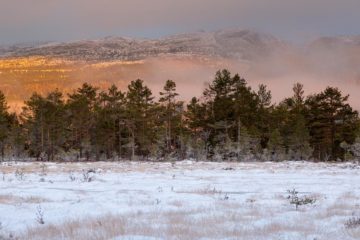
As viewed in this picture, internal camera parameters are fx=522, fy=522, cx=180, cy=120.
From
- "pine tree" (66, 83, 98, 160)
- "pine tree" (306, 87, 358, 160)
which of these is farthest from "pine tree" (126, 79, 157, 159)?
"pine tree" (306, 87, 358, 160)

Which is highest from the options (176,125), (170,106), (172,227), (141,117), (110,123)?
(170,106)

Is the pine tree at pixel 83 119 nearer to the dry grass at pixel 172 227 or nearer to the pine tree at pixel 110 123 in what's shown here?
the pine tree at pixel 110 123

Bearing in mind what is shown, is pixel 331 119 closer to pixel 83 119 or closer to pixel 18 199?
pixel 83 119

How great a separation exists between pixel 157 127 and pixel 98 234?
2272 inches

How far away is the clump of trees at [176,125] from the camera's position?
202ft

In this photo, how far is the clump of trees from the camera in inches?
2429

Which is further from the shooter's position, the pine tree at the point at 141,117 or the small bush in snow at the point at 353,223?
the pine tree at the point at 141,117

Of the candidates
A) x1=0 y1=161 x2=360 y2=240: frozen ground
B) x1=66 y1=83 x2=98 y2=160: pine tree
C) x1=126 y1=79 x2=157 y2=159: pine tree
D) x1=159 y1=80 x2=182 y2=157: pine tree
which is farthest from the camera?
x1=159 y1=80 x2=182 y2=157: pine tree

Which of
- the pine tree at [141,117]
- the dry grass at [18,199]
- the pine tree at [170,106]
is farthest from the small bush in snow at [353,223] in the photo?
the pine tree at [170,106]

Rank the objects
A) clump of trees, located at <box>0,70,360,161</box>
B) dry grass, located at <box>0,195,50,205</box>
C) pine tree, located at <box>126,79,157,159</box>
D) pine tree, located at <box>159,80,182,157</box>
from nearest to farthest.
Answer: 1. dry grass, located at <box>0,195,50,205</box>
2. clump of trees, located at <box>0,70,360,161</box>
3. pine tree, located at <box>126,79,157,159</box>
4. pine tree, located at <box>159,80,182,157</box>

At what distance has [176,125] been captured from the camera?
6662cm

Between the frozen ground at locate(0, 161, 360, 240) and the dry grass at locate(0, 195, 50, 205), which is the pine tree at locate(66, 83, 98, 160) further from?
the dry grass at locate(0, 195, 50, 205)

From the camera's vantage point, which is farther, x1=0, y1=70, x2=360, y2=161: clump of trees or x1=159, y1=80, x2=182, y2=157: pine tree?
x1=159, y1=80, x2=182, y2=157: pine tree

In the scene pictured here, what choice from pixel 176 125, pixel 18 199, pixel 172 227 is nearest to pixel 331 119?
pixel 176 125
